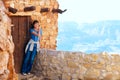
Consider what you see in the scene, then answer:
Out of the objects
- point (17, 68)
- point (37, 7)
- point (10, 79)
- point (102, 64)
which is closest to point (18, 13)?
point (37, 7)

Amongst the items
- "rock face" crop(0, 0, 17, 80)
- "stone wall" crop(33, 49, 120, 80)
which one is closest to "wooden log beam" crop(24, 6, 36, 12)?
"stone wall" crop(33, 49, 120, 80)

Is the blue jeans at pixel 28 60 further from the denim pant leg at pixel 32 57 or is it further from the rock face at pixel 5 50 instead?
the rock face at pixel 5 50

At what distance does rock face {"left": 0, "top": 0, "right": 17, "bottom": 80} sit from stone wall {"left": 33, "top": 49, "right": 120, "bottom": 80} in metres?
3.32

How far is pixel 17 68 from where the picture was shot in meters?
11.3

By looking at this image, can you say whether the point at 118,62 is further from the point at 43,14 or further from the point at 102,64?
the point at 43,14

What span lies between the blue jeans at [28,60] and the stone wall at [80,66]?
12.9 inches

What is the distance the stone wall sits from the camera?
1089 cm

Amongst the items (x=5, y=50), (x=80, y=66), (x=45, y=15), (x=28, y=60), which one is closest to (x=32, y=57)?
(x=28, y=60)

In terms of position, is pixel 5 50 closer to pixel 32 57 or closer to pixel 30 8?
pixel 32 57

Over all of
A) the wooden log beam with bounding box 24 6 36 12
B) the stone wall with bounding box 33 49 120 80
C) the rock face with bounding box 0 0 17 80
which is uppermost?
the wooden log beam with bounding box 24 6 36 12

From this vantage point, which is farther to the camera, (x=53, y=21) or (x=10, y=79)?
(x=53, y=21)

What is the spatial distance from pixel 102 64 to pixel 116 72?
0.43m

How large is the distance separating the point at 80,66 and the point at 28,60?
1.42m

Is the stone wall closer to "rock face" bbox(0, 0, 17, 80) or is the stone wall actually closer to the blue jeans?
the blue jeans
